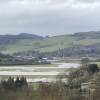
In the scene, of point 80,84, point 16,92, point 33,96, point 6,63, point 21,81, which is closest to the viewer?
point 33,96

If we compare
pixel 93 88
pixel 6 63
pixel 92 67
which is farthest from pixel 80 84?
pixel 6 63

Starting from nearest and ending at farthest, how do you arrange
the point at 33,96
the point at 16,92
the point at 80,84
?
1. the point at 33,96
2. the point at 16,92
3. the point at 80,84

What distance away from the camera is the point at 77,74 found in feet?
229

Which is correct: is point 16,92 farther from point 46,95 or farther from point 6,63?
point 6,63

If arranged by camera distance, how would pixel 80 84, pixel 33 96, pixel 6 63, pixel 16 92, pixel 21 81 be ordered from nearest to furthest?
pixel 33 96 → pixel 16 92 → pixel 80 84 → pixel 21 81 → pixel 6 63

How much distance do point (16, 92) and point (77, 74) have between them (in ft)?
74.3

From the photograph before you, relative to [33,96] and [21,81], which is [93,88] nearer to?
[33,96]

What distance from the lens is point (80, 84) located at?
53656 millimetres

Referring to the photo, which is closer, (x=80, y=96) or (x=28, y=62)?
(x=80, y=96)

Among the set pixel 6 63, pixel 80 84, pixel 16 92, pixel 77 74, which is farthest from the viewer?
pixel 6 63

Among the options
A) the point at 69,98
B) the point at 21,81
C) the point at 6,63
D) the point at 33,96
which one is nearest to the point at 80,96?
the point at 69,98

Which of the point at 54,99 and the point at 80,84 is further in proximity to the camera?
the point at 80,84

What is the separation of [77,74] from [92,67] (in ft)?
17.5

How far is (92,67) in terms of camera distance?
7431 cm
